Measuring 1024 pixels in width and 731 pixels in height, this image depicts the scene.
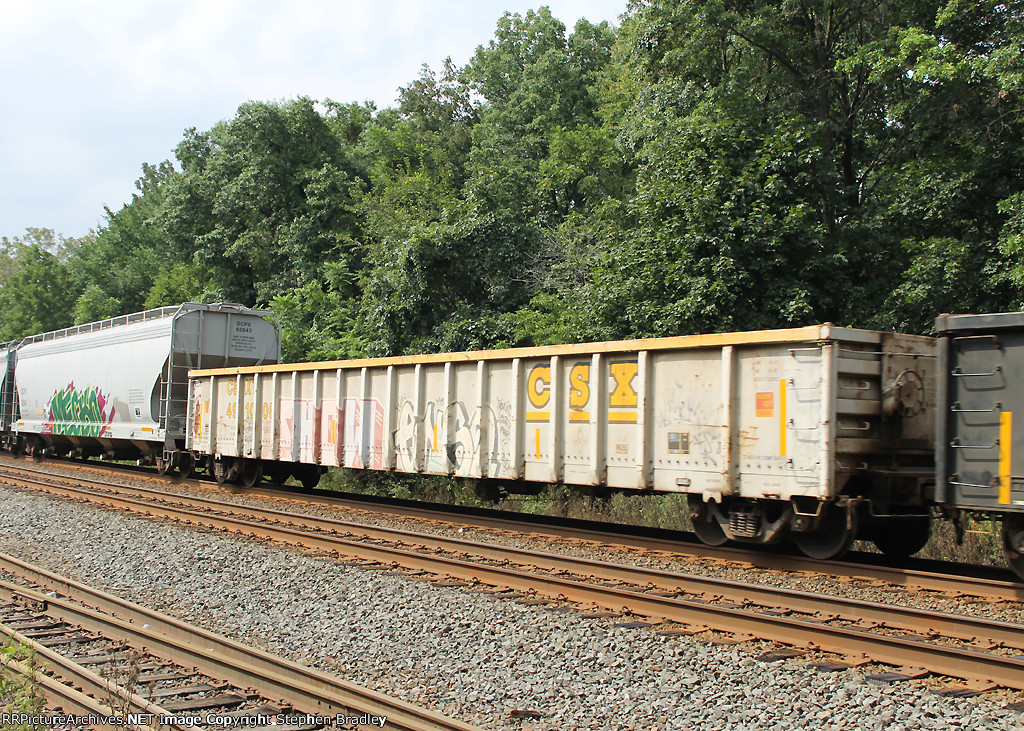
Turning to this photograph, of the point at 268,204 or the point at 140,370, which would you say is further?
the point at 268,204

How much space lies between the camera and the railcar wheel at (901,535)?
9594mm

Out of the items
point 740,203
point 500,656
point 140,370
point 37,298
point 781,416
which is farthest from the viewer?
point 37,298

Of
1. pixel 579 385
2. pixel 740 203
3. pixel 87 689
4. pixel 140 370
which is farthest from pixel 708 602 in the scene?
pixel 140 370

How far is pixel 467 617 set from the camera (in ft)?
24.0

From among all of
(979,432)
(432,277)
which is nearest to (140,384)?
(432,277)

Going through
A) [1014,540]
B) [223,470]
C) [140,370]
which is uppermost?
[140,370]

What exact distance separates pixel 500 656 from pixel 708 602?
227cm

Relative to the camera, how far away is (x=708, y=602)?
7.52m

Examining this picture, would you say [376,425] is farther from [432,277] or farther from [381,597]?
[432,277]

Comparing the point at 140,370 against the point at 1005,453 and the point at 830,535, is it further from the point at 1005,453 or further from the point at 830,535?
the point at 1005,453

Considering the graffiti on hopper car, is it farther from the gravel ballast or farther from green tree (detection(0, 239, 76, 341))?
green tree (detection(0, 239, 76, 341))

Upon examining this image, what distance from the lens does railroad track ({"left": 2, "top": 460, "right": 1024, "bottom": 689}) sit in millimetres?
5930

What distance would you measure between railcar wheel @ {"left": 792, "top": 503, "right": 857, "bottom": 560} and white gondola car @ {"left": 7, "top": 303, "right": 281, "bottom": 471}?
14.6 m

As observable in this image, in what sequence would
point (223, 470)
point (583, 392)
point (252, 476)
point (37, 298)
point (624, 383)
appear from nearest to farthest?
point (624, 383) < point (583, 392) < point (252, 476) < point (223, 470) < point (37, 298)
